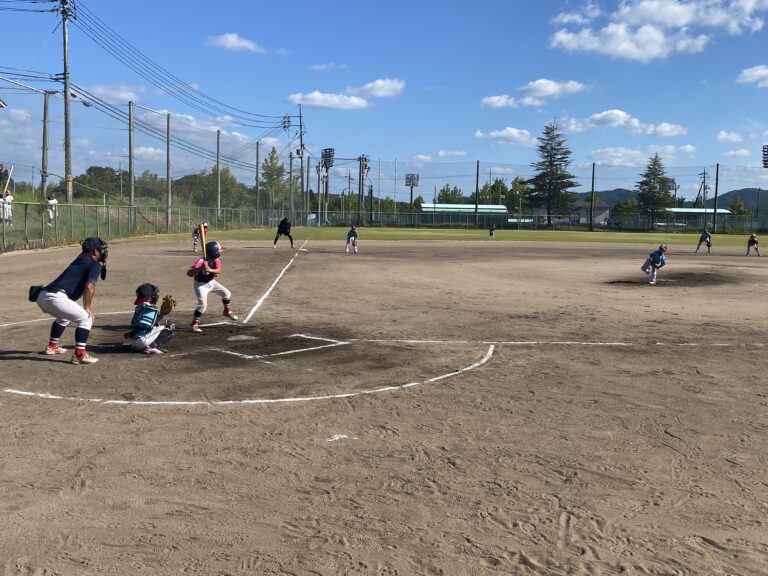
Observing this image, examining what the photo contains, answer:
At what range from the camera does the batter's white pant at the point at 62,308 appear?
25.7 ft

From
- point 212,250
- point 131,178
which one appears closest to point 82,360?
point 212,250

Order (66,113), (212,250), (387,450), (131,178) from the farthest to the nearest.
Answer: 1. (131,178)
2. (66,113)
3. (212,250)
4. (387,450)

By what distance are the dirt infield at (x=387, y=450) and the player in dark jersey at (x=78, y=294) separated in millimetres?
395

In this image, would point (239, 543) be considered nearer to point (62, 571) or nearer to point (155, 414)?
point (62, 571)

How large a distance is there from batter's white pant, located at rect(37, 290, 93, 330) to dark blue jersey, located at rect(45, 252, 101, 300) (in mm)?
115

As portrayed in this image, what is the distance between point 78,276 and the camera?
812 centimetres

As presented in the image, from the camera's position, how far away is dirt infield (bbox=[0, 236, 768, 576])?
3.72 metres

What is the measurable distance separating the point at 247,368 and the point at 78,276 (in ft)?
8.36

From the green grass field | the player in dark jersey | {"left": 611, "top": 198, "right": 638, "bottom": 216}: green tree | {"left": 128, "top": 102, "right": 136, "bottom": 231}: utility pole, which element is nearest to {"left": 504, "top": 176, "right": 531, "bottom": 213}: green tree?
{"left": 611, "top": 198, "right": 638, "bottom": 216}: green tree

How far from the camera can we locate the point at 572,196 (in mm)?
108750

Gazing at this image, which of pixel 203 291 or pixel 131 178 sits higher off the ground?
pixel 131 178

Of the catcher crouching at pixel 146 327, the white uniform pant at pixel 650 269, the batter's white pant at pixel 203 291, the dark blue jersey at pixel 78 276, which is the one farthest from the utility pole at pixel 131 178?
the dark blue jersey at pixel 78 276

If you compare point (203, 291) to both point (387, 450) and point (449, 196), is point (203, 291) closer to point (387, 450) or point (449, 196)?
point (387, 450)

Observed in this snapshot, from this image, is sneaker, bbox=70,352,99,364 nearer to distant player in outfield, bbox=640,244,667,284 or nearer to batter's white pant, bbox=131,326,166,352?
batter's white pant, bbox=131,326,166,352
